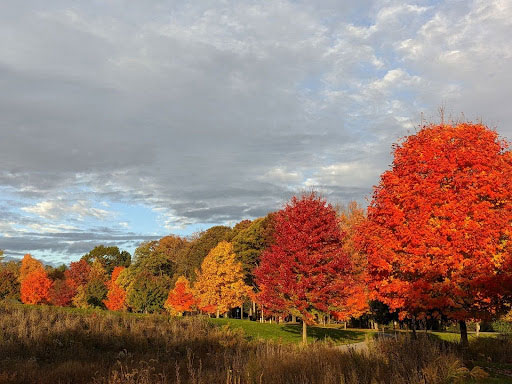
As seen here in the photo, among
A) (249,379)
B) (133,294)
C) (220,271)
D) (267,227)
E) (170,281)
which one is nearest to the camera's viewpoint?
(249,379)

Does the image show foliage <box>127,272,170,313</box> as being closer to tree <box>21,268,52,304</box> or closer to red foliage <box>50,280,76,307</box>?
red foliage <box>50,280,76,307</box>

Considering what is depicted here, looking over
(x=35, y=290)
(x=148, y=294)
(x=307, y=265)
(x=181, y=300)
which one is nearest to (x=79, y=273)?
(x=35, y=290)

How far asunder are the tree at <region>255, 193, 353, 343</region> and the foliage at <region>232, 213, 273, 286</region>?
33.9 m

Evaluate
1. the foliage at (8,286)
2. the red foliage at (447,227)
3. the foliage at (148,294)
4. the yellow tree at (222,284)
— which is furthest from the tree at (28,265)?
the red foliage at (447,227)

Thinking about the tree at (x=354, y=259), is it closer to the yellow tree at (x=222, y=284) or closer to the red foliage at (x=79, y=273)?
the yellow tree at (x=222, y=284)

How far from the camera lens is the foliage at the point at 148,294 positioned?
207 ft

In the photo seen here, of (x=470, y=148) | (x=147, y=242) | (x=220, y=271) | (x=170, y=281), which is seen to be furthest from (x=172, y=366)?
(x=147, y=242)

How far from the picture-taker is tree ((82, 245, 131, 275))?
11512cm

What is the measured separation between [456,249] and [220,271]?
37.6 m

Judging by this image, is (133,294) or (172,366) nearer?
(172,366)

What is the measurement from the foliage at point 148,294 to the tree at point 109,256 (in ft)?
174

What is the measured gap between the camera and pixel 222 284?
5072cm

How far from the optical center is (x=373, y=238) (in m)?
17.5

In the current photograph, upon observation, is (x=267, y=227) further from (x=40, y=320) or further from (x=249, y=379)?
(x=249, y=379)
